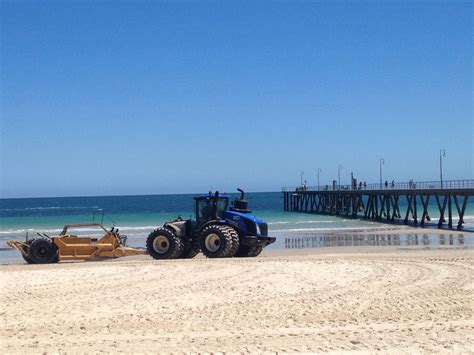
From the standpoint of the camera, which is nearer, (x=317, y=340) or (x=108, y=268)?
(x=317, y=340)

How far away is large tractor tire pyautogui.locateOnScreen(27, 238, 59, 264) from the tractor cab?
4263mm

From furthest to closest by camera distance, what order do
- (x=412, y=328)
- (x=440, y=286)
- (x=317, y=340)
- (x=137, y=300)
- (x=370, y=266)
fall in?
1. (x=370, y=266)
2. (x=440, y=286)
3. (x=137, y=300)
4. (x=412, y=328)
5. (x=317, y=340)

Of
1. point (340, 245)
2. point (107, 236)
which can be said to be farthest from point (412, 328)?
point (340, 245)

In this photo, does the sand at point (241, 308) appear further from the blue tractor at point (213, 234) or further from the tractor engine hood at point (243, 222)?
the tractor engine hood at point (243, 222)

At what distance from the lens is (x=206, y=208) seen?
1948 centimetres

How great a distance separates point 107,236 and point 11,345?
1067cm

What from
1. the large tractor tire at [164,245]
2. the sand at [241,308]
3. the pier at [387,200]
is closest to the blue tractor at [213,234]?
the large tractor tire at [164,245]

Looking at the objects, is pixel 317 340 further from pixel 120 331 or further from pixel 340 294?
pixel 340 294

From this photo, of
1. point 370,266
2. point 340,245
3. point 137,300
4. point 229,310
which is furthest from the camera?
point 340,245

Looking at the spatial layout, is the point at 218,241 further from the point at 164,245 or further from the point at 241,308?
the point at 241,308

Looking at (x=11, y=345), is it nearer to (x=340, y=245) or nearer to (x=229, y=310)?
(x=229, y=310)

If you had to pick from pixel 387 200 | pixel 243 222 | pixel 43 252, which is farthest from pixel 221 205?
pixel 387 200

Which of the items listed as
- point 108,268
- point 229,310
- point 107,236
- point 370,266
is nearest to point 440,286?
point 370,266

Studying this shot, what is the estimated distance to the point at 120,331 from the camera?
9.52 meters
